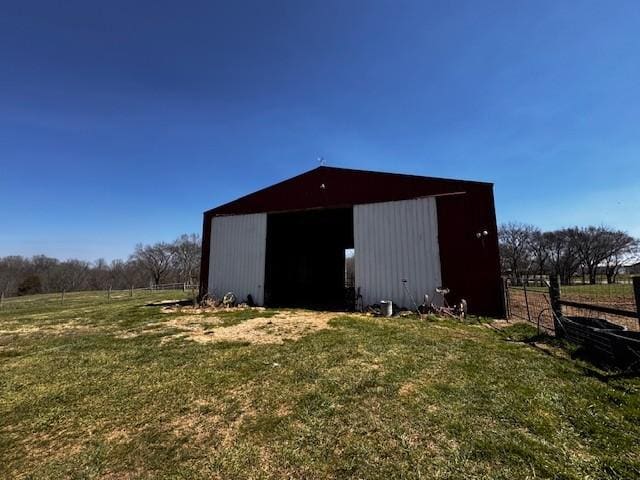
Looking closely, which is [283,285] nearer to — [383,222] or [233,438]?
[383,222]

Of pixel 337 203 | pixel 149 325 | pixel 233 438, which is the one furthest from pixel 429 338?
pixel 149 325

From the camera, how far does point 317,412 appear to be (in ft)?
11.9

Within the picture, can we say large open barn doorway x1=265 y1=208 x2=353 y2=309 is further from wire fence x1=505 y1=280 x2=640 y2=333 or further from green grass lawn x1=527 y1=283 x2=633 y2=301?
green grass lawn x1=527 y1=283 x2=633 y2=301

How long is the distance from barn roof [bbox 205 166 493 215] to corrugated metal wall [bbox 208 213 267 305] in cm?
55

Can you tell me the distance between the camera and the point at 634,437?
2.97m

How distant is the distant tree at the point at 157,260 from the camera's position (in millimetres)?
53719

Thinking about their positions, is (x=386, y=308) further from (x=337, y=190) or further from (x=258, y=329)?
(x=337, y=190)

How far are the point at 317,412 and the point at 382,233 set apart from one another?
9115mm

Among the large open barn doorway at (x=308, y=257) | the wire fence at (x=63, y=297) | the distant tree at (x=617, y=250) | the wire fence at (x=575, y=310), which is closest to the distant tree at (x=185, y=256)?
the wire fence at (x=63, y=297)

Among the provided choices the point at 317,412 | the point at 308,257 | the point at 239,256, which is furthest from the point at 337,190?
the point at 317,412

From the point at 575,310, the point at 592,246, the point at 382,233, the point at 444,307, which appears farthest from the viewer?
the point at 592,246

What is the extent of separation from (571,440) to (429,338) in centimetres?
420

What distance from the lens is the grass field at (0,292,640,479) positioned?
106 inches

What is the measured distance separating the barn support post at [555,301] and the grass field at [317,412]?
28.4 inches
